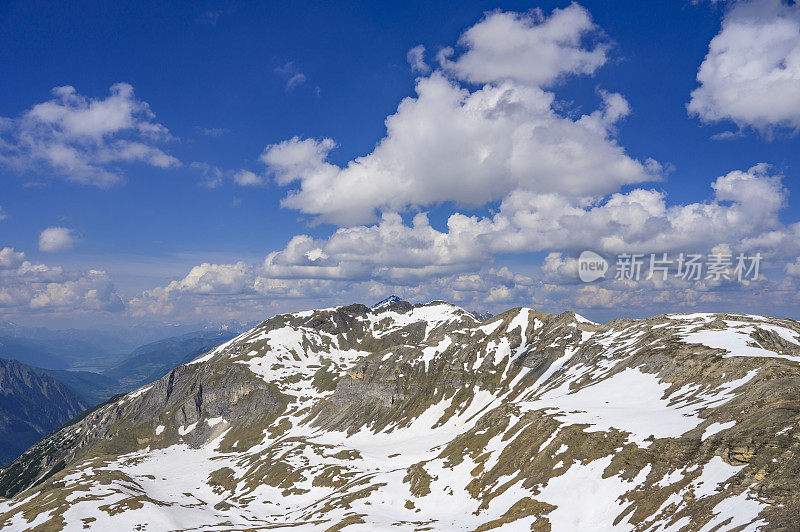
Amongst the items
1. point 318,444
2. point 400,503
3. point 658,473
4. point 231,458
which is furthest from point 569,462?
point 231,458

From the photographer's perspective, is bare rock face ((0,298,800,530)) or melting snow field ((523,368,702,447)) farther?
melting snow field ((523,368,702,447))

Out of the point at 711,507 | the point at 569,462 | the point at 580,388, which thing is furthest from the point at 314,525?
the point at 580,388

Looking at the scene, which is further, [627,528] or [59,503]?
[59,503]

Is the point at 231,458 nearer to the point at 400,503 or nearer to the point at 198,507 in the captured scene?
the point at 198,507

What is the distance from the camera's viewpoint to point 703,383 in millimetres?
79812

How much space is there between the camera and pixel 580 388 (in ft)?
378

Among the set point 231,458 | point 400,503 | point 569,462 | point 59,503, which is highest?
point 569,462

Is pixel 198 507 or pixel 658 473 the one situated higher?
pixel 658 473

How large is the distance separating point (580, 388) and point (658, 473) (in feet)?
228

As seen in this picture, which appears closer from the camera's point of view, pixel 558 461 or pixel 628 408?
pixel 558 461

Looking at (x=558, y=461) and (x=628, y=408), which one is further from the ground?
(x=628, y=408)

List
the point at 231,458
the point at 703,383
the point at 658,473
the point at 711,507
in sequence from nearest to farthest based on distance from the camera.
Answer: the point at 711,507
the point at 658,473
the point at 703,383
the point at 231,458

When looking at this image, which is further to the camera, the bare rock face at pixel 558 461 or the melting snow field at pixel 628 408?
the melting snow field at pixel 628 408

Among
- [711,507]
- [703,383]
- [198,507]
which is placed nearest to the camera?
[711,507]
